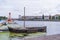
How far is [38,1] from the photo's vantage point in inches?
126

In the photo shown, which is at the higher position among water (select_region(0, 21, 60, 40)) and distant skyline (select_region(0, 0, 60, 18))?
distant skyline (select_region(0, 0, 60, 18))

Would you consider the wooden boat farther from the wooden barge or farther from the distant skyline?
the distant skyline

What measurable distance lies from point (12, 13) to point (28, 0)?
419 mm

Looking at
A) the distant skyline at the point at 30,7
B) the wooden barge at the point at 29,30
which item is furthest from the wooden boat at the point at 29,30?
the distant skyline at the point at 30,7

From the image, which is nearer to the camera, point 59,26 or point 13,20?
point 13,20

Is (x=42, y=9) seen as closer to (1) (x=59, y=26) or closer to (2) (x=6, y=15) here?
(1) (x=59, y=26)

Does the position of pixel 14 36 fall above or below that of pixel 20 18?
below

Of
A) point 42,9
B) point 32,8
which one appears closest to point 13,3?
point 32,8

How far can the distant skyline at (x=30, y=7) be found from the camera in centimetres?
309

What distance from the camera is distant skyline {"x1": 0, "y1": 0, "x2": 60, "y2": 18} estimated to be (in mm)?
3092

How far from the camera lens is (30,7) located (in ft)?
10.4

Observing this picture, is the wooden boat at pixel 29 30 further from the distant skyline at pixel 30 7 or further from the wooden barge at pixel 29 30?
the distant skyline at pixel 30 7

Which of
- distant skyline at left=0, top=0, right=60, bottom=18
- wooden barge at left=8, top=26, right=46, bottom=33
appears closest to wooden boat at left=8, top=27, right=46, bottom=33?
wooden barge at left=8, top=26, right=46, bottom=33

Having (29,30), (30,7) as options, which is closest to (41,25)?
(29,30)
